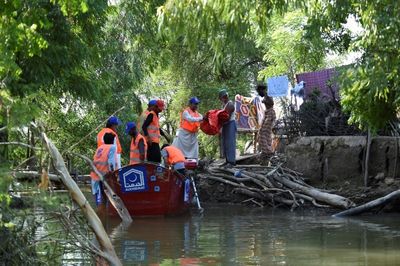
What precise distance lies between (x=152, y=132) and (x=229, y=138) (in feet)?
9.01

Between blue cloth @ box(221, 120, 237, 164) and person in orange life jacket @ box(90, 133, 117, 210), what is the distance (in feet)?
12.1

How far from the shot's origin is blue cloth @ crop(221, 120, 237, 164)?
60.7ft

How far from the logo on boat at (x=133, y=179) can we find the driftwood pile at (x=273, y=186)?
3.13m

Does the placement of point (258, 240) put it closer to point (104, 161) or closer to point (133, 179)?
point (133, 179)

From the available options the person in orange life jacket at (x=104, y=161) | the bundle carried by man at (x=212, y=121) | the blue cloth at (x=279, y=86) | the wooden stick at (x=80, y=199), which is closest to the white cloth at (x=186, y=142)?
the bundle carried by man at (x=212, y=121)

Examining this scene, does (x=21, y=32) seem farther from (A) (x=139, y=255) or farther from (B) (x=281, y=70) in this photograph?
(B) (x=281, y=70)

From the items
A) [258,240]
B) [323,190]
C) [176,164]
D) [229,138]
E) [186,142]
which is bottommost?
[258,240]

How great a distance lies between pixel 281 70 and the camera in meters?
31.2

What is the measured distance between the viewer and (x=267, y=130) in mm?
19469

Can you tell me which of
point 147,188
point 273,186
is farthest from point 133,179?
point 273,186

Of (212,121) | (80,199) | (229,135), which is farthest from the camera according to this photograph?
(229,135)

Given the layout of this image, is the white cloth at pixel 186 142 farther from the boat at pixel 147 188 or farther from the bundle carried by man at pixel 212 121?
the boat at pixel 147 188

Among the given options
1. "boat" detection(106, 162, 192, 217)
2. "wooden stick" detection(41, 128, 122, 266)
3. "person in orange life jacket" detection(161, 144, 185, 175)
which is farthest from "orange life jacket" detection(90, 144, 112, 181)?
"wooden stick" detection(41, 128, 122, 266)

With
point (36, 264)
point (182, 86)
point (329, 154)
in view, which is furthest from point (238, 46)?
point (182, 86)
